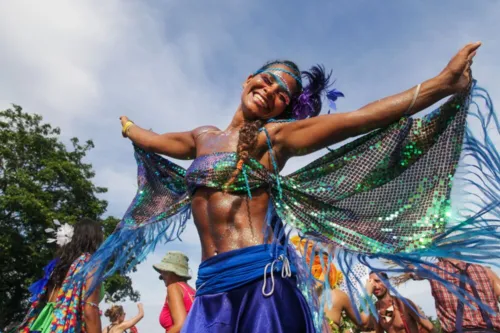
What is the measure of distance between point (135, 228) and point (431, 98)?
5.75ft

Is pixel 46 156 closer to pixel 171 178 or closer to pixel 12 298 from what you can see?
pixel 12 298

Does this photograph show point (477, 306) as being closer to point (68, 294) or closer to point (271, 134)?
point (271, 134)

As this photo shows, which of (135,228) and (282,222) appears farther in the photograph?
(135,228)

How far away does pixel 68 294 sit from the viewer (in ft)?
10.3

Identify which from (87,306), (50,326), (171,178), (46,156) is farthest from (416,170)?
(46,156)

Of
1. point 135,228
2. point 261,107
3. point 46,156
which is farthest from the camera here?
point 46,156

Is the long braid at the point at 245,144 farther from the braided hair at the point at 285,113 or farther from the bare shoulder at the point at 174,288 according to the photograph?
the bare shoulder at the point at 174,288

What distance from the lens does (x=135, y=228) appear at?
2646 millimetres

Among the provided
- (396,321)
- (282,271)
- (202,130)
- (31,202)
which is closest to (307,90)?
(202,130)

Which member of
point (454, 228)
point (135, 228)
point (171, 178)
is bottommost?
point (454, 228)

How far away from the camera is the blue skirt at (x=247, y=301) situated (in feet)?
5.86

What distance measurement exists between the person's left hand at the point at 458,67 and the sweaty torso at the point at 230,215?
31.9 inches

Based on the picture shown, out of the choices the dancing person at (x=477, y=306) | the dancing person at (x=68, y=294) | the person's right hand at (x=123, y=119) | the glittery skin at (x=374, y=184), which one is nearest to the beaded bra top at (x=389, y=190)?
the glittery skin at (x=374, y=184)

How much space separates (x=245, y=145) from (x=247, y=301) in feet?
2.32
